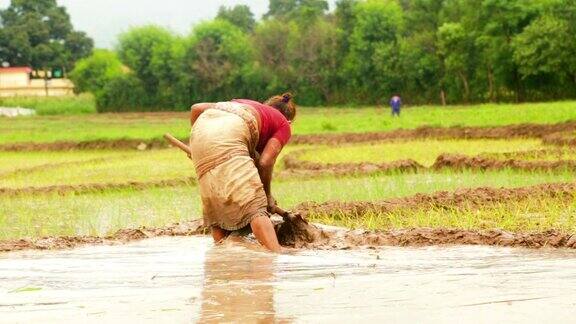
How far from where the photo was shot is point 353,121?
93.0 ft

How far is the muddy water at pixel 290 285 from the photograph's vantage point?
4035 millimetres

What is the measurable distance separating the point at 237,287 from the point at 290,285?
244 millimetres

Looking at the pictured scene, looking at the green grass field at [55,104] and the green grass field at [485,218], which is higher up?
the green grass field at [485,218]

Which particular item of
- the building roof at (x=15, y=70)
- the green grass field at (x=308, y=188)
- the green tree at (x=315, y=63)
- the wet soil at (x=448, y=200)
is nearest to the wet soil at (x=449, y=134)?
the green grass field at (x=308, y=188)

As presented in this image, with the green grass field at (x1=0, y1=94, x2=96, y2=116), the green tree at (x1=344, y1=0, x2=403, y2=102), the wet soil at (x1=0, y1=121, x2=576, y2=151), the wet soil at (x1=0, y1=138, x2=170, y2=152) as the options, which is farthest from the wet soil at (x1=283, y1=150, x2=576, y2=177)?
the green grass field at (x1=0, y1=94, x2=96, y2=116)

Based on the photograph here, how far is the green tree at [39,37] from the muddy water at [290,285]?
66019 mm

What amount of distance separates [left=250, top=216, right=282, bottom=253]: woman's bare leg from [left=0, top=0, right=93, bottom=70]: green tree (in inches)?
2587

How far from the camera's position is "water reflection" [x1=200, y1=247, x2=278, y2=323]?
159 inches

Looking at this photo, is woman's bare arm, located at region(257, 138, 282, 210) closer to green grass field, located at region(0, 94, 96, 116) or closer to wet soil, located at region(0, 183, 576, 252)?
wet soil, located at region(0, 183, 576, 252)

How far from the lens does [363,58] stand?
174ft

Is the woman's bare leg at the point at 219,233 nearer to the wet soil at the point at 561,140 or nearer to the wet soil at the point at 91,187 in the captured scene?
the wet soil at the point at 91,187

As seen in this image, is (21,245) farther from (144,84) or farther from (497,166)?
(144,84)

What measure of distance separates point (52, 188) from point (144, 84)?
4541 cm

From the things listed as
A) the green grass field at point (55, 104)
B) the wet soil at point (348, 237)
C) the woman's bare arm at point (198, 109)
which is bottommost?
the green grass field at point (55, 104)
